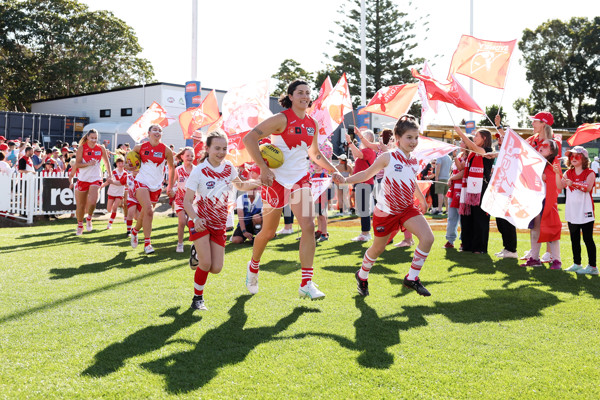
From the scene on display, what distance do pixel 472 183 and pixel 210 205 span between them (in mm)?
4618

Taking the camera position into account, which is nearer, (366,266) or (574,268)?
(366,266)

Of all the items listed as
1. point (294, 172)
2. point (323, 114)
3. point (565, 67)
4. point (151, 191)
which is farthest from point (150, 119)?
point (565, 67)

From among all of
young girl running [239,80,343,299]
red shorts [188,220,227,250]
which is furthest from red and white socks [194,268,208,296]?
Answer: young girl running [239,80,343,299]

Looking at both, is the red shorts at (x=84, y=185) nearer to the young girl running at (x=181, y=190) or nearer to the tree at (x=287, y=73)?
the young girl running at (x=181, y=190)

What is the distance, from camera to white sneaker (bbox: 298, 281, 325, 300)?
505cm

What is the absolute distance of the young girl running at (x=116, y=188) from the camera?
12148mm

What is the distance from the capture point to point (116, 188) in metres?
13.0

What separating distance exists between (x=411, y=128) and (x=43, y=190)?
1095 cm

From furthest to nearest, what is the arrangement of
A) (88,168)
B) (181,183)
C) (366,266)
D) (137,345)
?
1. (88,168)
2. (181,183)
3. (366,266)
4. (137,345)

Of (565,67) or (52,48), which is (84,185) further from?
(565,67)

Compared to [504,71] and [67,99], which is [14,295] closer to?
[504,71]

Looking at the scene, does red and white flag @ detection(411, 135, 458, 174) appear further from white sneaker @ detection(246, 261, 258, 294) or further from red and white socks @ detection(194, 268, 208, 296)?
red and white socks @ detection(194, 268, 208, 296)

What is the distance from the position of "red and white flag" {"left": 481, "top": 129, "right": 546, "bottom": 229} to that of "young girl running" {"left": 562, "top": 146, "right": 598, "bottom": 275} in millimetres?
1385

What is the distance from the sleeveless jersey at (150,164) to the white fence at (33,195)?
635 cm
